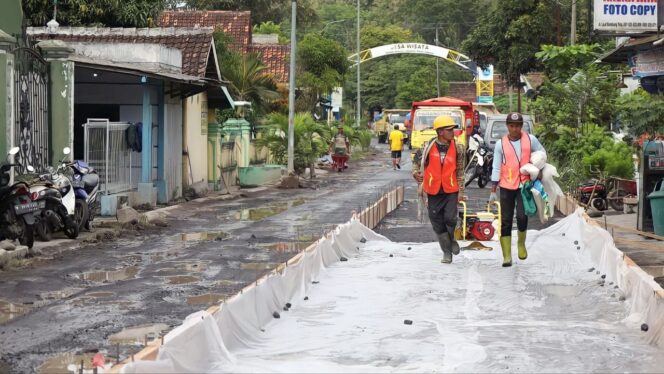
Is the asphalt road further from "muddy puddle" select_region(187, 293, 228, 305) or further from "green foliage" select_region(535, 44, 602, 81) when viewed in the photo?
"green foliage" select_region(535, 44, 602, 81)

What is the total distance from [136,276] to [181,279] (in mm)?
Answer: 644

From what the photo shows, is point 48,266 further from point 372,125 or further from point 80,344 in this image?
point 372,125

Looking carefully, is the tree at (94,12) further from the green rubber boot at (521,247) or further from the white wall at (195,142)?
the green rubber boot at (521,247)

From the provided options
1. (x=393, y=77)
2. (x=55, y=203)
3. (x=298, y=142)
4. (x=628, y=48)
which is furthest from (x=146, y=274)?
(x=393, y=77)

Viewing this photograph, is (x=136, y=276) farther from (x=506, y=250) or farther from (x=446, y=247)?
(x=506, y=250)

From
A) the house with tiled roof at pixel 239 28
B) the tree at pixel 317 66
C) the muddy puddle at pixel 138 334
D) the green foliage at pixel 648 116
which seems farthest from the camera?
the house with tiled roof at pixel 239 28

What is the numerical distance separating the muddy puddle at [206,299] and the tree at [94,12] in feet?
81.7

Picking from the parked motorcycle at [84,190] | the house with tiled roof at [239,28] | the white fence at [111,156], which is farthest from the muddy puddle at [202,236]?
the house with tiled roof at [239,28]

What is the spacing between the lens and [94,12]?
35.4 metres

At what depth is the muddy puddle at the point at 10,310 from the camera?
1002 cm

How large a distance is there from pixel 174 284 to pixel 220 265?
1.78 meters

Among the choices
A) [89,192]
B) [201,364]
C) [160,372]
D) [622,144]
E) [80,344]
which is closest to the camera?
[160,372]

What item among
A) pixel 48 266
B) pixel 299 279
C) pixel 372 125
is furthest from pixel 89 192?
pixel 372 125

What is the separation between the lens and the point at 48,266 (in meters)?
13.9
